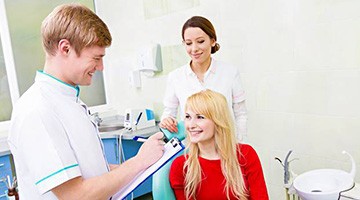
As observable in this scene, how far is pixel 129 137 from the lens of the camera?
8.83 ft

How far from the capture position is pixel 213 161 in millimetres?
1446

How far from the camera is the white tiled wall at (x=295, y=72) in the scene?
1.74 m

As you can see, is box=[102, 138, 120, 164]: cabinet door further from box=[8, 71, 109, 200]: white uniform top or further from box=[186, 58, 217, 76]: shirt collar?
box=[8, 71, 109, 200]: white uniform top

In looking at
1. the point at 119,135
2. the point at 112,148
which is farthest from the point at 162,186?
the point at 112,148

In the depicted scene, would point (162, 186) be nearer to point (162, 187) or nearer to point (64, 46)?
point (162, 187)

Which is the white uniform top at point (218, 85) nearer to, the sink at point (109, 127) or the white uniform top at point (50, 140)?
the white uniform top at point (50, 140)

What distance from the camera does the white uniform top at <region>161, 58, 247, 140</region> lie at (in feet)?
6.21

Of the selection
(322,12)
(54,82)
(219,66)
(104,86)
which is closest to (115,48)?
(104,86)

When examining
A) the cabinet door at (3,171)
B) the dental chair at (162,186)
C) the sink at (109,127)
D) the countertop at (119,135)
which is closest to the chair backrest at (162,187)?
the dental chair at (162,186)

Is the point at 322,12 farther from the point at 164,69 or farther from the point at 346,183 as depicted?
the point at 164,69

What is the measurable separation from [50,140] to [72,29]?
12.4 inches

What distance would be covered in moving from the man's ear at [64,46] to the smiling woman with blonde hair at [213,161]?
74cm

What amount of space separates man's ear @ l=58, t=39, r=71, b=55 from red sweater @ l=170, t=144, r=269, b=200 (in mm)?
792

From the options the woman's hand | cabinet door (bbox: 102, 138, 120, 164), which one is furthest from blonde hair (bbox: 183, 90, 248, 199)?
cabinet door (bbox: 102, 138, 120, 164)
